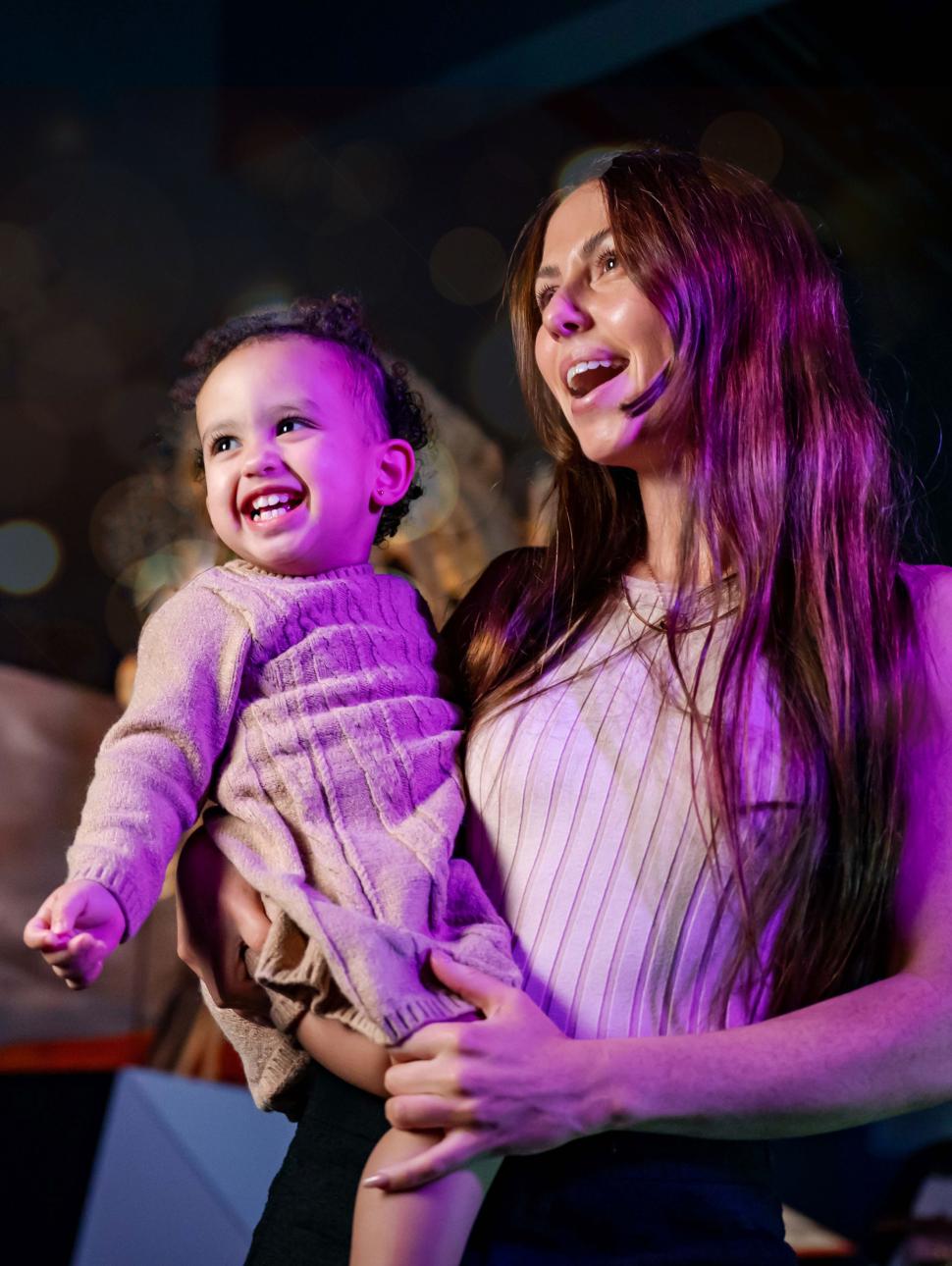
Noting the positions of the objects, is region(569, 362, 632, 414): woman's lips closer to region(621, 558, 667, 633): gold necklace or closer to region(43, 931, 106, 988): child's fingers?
region(621, 558, 667, 633): gold necklace

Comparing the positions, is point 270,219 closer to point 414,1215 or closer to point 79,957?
point 79,957

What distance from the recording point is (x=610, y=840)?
91cm

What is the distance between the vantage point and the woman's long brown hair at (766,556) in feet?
2.97

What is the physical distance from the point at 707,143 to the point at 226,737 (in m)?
1.43

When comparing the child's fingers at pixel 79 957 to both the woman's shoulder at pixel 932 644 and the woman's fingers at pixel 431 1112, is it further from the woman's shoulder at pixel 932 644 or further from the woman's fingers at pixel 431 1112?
the woman's shoulder at pixel 932 644

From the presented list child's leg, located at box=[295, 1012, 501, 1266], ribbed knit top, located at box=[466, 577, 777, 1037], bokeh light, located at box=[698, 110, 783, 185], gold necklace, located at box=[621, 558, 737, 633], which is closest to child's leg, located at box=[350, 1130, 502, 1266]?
child's leg, located at box=[295, 1012, 501, 1266]

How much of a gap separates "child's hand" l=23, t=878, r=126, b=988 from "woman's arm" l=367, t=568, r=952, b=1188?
197 millimetres

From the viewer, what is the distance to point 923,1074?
840 mm

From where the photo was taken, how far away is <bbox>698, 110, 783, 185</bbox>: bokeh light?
1.92m


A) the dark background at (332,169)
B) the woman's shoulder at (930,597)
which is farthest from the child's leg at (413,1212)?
the dark background at (332,169)

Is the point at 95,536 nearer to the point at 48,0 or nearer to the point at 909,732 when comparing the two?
the point at 48,0

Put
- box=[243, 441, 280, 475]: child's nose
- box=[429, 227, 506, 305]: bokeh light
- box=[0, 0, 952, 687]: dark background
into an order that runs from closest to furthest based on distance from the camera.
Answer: box=[243, 441, 280, 475]: child's nose → box=[0, 0, 952, 687]: dark background → box=[429, 227, 506, 305]: bokeh light

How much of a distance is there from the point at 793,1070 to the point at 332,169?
73.1 inches

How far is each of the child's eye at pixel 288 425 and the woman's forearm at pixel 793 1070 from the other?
0.52 metres
